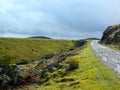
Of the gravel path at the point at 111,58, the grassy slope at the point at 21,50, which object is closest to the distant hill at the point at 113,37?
the grassy slope at the point at 21,50

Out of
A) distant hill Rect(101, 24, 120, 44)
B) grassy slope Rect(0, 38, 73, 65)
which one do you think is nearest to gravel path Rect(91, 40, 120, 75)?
distant hill Rect(101, 24, 120, 44)

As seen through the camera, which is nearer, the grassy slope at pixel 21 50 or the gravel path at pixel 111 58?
the gravel path at pixel 111 58

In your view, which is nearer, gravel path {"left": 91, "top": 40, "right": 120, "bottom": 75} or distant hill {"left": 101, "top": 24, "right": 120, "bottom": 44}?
gravel path {"left": 91, "top": 40, "right": 120, "bottom": 75}

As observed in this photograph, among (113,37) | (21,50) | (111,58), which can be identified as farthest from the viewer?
A: (21,50)

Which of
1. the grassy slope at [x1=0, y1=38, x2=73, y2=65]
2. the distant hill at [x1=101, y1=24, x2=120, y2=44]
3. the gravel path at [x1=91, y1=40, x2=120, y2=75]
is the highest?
the distant hill at [x1=101, y1=24, x2=120, y2=44]

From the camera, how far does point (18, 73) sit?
5403cm

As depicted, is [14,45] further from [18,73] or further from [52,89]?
[52,89]

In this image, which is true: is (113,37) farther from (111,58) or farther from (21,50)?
(111,58)

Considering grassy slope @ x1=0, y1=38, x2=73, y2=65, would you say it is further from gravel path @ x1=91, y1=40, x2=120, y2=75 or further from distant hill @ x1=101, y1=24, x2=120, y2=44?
gravel path @ x1=91, y1=40, x2=120, y2=75

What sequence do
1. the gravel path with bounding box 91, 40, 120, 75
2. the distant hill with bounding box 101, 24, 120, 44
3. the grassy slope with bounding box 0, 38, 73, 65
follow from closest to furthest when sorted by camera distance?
the gravel path with bounding box 91, 40, 120, 75
the distant hill with bounding box 101, 24, 120, 44
the grassy slope with bounding box 0, 38, 73, 65

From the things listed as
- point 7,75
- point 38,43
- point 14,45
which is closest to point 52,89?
point 7,75

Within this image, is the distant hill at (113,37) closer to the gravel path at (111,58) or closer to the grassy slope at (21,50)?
the grassy slope at (21,50)

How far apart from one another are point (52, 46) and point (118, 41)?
2845 inches

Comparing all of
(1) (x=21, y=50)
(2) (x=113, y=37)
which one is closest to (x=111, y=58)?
(2) (x=113, y=37)
